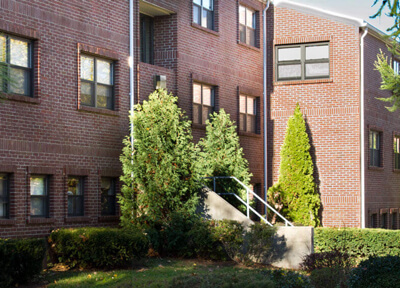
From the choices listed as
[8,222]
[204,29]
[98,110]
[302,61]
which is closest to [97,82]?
[98,110]

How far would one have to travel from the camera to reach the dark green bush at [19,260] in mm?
12297

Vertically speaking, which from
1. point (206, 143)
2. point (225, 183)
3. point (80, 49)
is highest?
point (80, 49)

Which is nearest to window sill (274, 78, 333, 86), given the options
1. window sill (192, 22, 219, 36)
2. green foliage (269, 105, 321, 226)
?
green foliage (269, 105, 321, 226)

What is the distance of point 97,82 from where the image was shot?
57.6 ft

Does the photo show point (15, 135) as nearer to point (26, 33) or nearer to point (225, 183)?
point (26, 33)

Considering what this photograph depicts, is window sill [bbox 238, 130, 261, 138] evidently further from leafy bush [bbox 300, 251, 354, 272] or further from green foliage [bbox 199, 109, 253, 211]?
leafy bush [bbox 300, 251, 354, 272]

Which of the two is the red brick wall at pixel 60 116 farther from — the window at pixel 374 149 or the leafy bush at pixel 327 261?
the window at pixel 374 149

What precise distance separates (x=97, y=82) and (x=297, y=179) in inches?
364

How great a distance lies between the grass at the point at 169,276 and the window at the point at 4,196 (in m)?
1.75

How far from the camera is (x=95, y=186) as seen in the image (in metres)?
17.1

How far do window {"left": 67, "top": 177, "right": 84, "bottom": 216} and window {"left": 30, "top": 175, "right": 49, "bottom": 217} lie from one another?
0.81 meters

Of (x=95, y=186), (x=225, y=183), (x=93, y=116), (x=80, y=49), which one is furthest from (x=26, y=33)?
(x=225, y=183)

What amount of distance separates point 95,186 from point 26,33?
4360 mm

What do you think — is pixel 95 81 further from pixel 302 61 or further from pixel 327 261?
pixel 302 61
